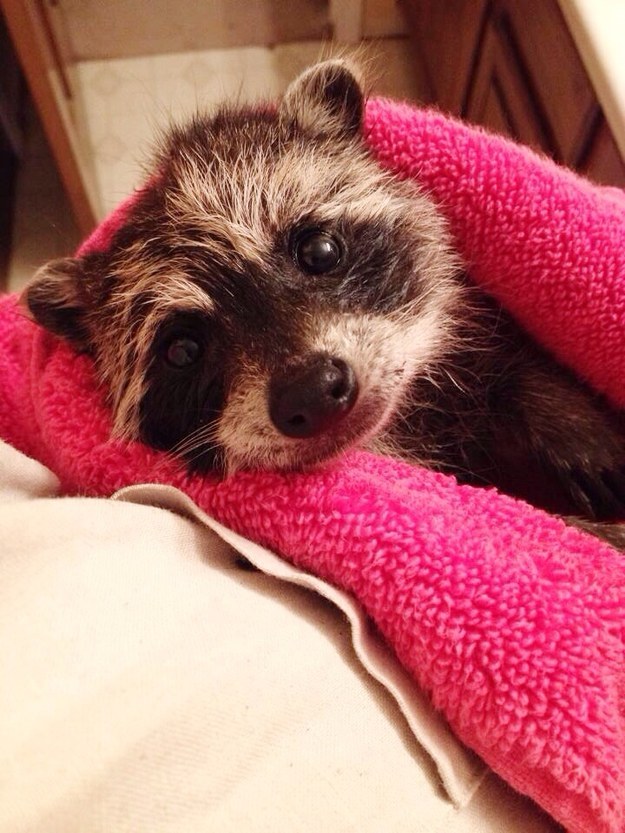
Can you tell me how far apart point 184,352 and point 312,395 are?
26 cm

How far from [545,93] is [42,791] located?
4.84 feet

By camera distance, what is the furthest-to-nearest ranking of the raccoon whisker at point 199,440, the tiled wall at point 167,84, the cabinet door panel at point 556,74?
the tiled wall at point 167,84 < the cabinet door panel at point 556,74 < the raccoon whisker at point 199,440

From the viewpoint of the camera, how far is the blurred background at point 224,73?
1297 mm

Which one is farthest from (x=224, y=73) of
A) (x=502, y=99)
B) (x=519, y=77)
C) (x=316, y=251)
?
(x=316, y=251)

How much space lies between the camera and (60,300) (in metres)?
1.12

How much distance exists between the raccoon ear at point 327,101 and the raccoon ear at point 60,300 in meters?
0.43

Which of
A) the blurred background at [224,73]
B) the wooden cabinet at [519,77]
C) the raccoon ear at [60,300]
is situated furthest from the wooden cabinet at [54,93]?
the wooden cabinet at [519,77]

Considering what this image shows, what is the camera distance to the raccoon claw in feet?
3.45

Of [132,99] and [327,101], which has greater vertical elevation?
[327,101]

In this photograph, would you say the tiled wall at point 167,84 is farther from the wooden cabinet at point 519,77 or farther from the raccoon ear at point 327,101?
the raccoon ear at point 327,101

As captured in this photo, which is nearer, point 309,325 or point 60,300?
point 309,325

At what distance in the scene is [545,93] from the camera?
1.46 metres

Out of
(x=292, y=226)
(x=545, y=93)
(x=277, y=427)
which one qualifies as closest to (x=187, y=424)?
(x=277, y=427)

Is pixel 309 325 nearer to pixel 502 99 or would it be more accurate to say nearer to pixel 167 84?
pixel 502 99
